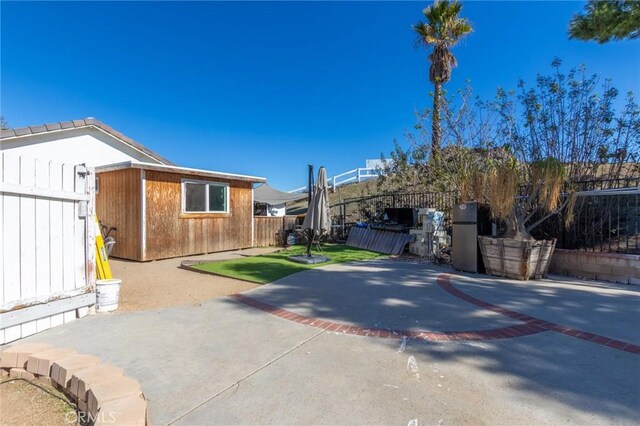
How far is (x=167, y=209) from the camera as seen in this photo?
9.49 m

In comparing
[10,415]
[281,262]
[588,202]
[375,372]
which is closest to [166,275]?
[281,262]

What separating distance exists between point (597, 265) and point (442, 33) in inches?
465

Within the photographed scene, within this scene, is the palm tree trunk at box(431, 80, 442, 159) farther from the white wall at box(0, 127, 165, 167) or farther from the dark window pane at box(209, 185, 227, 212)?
the white wall at box(0, 127, 165, 167)

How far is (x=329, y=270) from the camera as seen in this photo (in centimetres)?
711

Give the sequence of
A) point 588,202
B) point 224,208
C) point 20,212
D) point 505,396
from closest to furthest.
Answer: point 505,396, point 20,212, point 588,202, point 224,208

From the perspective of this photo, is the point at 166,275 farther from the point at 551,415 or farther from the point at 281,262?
the point at 551,415

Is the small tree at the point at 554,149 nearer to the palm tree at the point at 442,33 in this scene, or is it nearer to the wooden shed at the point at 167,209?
the palm tree at the point at 442,33

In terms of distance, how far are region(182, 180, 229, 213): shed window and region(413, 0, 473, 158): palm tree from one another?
9969 mm

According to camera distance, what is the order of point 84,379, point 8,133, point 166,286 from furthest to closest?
point 8,133 < point 166,286 < point 84,379

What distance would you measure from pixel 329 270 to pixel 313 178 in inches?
112

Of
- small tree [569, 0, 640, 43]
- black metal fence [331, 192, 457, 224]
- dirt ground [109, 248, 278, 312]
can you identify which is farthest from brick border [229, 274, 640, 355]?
small tree [569, 0, 640, 43]

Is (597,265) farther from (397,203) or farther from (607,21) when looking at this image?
(397,203)

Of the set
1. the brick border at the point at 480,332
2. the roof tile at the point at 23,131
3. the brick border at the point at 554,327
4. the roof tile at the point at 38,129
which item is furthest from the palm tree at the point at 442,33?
the roof tile at the point at 23,131

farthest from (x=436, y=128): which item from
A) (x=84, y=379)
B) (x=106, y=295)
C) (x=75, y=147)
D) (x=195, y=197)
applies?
(x=75, y=147)
